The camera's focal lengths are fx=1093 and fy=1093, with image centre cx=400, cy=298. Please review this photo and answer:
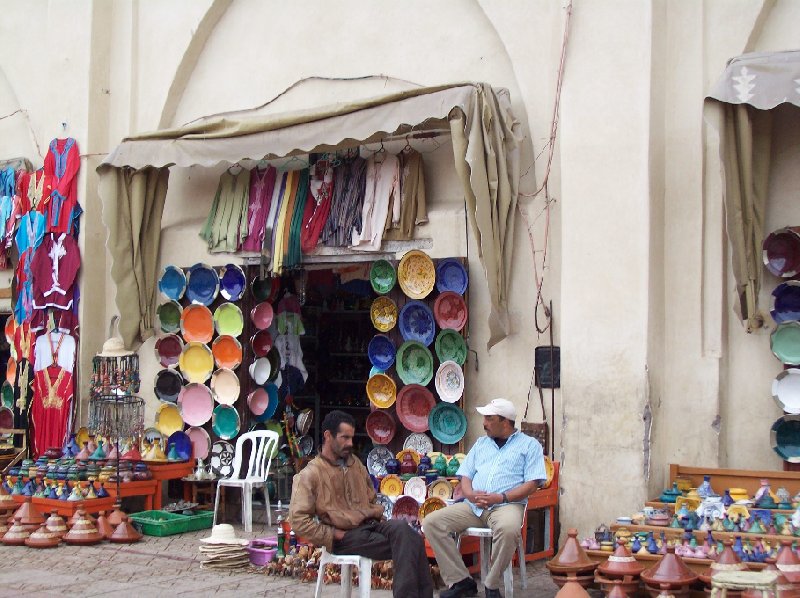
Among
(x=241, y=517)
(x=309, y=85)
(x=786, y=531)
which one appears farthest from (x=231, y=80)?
(x=786, y=531)

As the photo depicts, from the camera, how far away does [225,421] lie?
8.97 metres

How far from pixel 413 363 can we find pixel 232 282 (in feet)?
6.22

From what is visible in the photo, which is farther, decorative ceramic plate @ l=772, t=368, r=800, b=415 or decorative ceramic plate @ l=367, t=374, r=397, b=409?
decorative ceramic plate @ l=367, t=374, r=397, b=409

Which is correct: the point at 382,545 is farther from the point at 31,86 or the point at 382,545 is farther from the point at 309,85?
the point at 31,86

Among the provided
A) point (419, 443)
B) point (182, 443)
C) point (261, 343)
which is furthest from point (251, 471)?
point (419, 443)

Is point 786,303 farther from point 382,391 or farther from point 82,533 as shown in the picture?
point 82,533

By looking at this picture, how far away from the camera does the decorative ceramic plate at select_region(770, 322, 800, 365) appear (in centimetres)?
660

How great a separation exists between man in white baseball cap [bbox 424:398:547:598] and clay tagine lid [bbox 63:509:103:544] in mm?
3027

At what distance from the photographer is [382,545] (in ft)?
17.2

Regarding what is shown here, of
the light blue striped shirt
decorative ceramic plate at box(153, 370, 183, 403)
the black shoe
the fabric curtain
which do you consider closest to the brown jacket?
the black shoe

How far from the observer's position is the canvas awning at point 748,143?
620cm

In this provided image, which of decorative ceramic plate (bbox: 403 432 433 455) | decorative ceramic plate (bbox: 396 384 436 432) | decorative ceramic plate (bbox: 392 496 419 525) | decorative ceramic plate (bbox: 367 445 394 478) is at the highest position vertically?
decorative ceramic plate (bbox: 396 384 436 432)

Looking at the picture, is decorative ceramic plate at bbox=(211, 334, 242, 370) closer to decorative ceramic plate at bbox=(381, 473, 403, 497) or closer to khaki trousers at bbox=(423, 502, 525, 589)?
decorative ceramic plate at bbox=(381, 473, 403, 497)

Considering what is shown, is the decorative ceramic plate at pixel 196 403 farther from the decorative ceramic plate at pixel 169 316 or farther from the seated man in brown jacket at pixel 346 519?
the seated man in brown jacket at pixel 346 519
